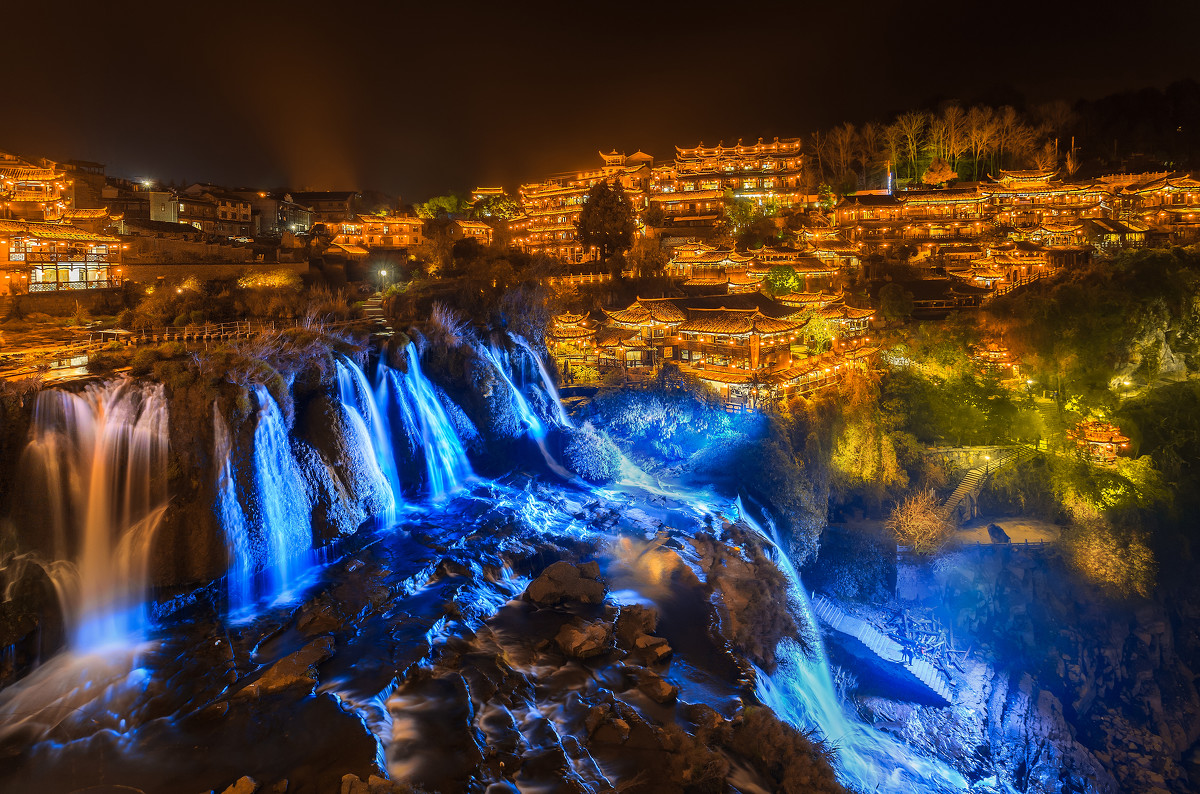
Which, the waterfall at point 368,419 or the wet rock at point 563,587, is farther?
the waterfall at point 368,419

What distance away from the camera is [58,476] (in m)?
12.0

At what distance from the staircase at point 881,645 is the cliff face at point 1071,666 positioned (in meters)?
1.50

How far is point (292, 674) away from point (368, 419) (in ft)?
30.3

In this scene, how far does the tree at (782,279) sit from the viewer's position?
35781mm

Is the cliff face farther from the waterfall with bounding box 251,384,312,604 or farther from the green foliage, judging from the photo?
the green foliage

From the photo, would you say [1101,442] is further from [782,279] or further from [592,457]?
[592,457]

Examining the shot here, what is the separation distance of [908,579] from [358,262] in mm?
32459

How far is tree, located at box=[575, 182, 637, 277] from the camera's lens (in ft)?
133

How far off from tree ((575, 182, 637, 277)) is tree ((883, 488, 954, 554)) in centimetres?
2345

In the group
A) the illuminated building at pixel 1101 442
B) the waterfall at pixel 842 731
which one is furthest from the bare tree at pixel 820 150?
the waterfall at pixel 842 731

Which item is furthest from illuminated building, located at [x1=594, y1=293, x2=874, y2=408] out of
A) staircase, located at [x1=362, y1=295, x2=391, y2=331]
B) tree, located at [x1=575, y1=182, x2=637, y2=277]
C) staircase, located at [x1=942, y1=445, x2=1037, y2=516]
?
staircase, located at [x1=362, y1=295, x2=391, y2=331]

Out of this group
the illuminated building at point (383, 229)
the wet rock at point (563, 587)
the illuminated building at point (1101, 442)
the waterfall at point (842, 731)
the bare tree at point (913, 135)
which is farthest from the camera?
the bare tree at point (913, 135)

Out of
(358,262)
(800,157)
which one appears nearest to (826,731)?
(358,262)

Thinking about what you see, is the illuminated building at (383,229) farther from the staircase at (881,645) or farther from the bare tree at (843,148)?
the staircase at (881,645)
